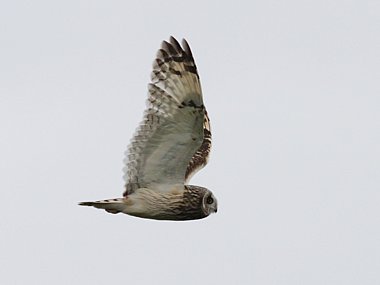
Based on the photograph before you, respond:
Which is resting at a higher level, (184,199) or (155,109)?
(155,109)

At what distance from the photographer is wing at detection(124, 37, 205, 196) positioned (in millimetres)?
12305

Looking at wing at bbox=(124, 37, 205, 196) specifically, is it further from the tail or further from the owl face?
the owl face

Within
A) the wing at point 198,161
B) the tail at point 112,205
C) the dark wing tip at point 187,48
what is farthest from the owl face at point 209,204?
the dark wing tip at point 187,48

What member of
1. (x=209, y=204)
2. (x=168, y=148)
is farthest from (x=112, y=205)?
(x=209, y=204)

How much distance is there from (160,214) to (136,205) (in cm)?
25

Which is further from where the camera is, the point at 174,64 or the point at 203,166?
the point at 203,166

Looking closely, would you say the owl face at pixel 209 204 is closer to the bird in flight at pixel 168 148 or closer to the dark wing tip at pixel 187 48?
the bird in flight at pixel 168 148

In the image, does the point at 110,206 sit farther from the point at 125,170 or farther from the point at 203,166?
the point at 203,166

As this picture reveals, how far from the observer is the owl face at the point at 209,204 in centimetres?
1280

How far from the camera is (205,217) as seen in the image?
12.9 metres

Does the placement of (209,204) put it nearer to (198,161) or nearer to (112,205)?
(198,161)

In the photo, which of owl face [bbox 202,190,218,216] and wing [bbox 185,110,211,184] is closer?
owl face [bbox 202,190,218,216]

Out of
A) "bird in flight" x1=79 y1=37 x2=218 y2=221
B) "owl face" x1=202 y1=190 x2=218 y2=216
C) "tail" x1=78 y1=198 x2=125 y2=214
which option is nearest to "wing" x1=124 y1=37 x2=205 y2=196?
"bird in flight" x1=79 y1=37 x2=218 y2=221

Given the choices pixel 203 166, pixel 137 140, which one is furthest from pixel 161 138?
pixel 203 166
